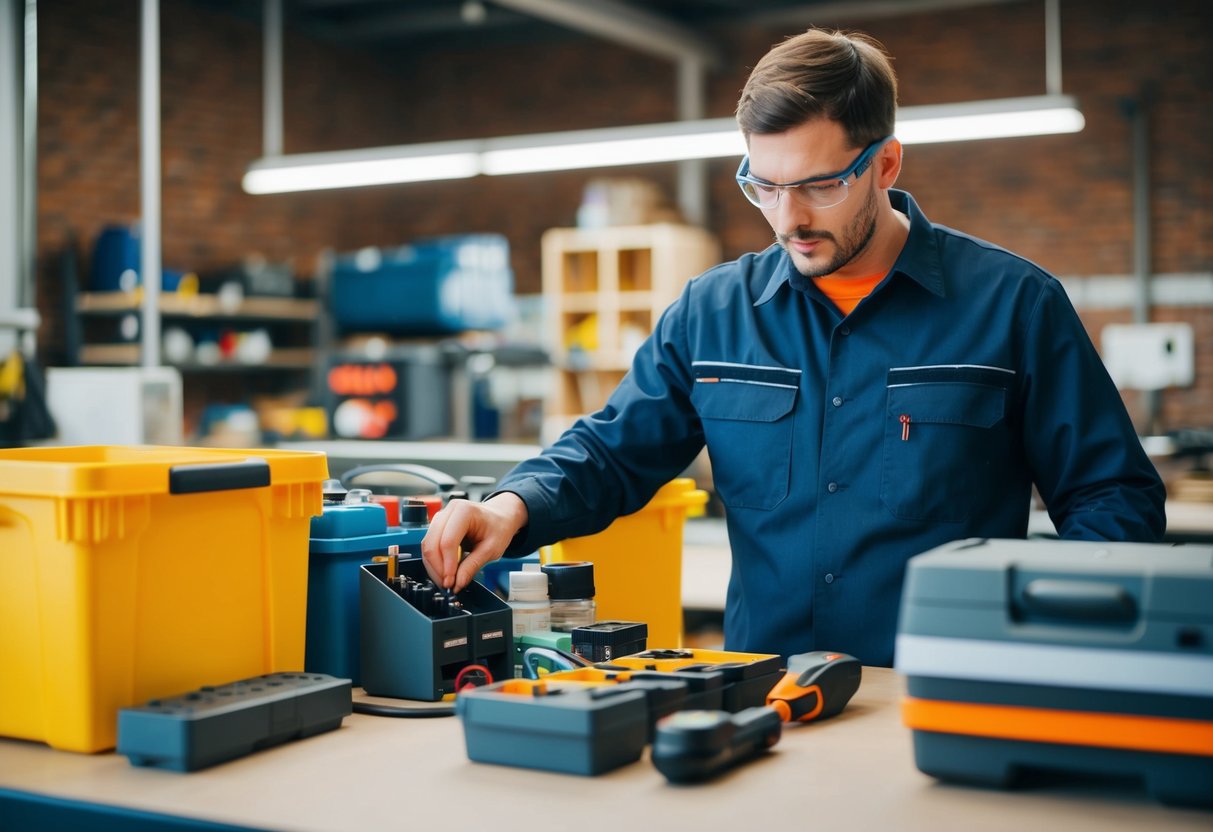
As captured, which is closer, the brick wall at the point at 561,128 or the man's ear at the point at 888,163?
the man's ear at the point at 888,163

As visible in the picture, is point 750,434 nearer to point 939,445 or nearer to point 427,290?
point 939,445

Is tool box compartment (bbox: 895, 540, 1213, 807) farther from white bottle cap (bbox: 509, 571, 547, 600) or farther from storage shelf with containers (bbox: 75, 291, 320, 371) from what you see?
storage shelf with containers (bbox: 75, 291, 320, 371)

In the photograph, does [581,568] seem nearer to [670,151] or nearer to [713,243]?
[670,151]

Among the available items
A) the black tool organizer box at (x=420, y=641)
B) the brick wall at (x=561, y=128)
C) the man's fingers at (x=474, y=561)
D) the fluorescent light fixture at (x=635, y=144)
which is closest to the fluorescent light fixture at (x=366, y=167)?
the fluorescent light fixture at (x=635, y=144)

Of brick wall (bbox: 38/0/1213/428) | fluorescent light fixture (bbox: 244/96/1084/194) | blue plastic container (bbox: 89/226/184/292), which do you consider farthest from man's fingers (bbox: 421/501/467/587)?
brick wall (bbox: 38/0/1213/428)

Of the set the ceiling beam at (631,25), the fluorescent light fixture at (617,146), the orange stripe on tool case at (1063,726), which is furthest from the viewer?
the ceiling beam at (631,25)

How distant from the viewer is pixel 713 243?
8.75 m

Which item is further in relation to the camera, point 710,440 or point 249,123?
point 249,123

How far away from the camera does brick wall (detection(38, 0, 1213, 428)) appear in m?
7.62

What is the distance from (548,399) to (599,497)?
6.69 meters

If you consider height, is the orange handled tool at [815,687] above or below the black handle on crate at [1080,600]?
below

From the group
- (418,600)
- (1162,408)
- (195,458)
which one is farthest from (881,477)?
(1162,408)

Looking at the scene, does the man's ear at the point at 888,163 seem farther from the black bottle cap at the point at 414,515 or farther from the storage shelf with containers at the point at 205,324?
the storage shelf with containers at the point at 205,324

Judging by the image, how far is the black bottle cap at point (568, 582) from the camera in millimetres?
1643
